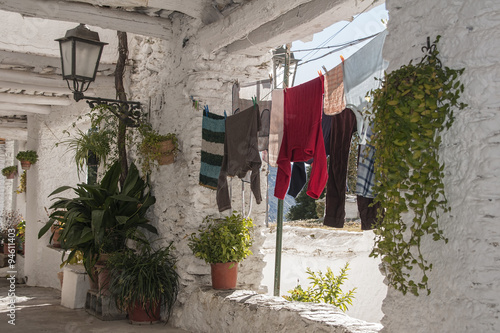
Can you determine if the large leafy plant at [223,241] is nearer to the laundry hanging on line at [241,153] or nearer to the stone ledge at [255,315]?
the laundry hanging on line at [241,153]

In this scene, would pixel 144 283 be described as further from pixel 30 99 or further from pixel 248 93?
pixel 30 99

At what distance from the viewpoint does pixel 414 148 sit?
2.64 m

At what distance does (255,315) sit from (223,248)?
772 mm

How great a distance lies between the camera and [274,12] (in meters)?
3.99

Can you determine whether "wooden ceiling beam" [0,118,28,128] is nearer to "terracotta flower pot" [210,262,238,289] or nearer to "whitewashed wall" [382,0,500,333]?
"terracotta flower pot" [210,262,238,289]

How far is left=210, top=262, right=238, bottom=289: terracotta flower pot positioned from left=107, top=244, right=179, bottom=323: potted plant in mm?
463

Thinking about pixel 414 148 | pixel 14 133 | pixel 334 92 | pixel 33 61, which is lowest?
pixel 414 148

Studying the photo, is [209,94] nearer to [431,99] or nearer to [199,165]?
[199,165]

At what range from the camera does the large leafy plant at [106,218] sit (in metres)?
5.41

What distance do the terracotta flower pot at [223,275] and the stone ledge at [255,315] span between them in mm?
89

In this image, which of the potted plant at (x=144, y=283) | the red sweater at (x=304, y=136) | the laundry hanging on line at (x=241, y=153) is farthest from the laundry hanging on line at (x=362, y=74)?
the potted plant at (x=144, y=283)

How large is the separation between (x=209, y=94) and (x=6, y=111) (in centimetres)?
608

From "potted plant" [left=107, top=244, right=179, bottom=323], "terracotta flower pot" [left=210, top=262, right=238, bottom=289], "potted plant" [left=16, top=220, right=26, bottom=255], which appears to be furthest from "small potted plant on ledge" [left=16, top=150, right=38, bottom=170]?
"terracotta flower pot" [left=210, top=262, right=238, bottom=289]

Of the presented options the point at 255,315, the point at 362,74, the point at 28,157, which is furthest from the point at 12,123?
the point at 362,74
